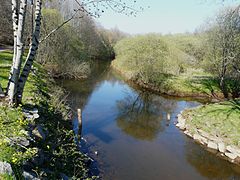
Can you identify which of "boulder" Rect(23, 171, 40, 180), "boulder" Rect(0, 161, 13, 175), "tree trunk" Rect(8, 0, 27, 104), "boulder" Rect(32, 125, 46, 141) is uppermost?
"tree trunk" Rect(8, 0, 27, 104)

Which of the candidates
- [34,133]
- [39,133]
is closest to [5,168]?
[34,133]

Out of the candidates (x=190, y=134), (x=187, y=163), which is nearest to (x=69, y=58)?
(x=190, y=134)

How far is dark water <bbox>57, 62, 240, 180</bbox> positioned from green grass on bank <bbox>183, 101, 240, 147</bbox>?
1.57m

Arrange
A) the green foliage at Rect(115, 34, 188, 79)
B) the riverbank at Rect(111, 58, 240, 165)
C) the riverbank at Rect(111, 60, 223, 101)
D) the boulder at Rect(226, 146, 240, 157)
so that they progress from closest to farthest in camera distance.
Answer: the boulder at Rect(226, 146, 240, 157)
the riverbank at Rect(111, 58, 240, 165)
the riverbank at Rect(111, 60, 223, 101)
the green foliage at Rect(115, 34, 188, 79)

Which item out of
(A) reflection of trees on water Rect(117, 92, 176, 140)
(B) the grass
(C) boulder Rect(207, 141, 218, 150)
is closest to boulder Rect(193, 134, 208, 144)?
(C) boulder Rect(207, 141, 218, 150)

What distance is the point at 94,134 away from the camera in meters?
18.1

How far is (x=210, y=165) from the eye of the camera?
1591cm

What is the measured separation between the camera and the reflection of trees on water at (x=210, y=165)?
14.9 meters

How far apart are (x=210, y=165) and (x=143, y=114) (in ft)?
31.0

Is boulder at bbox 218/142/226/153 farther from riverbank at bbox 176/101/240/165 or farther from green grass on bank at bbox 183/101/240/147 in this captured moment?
green grass on bank at bbox 183/101/240/147

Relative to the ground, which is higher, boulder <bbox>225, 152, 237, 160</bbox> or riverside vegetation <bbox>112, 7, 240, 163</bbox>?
riverside vegetation <bbox>112, 7, 240, 163</bbox>

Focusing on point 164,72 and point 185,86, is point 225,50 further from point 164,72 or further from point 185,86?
point 164,72

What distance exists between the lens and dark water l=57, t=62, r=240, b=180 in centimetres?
1438

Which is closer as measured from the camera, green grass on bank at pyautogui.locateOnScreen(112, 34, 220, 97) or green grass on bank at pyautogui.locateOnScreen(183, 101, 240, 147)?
green grass on bank at pyautogui.locateOnScreen(183, 101, 240, 147)
